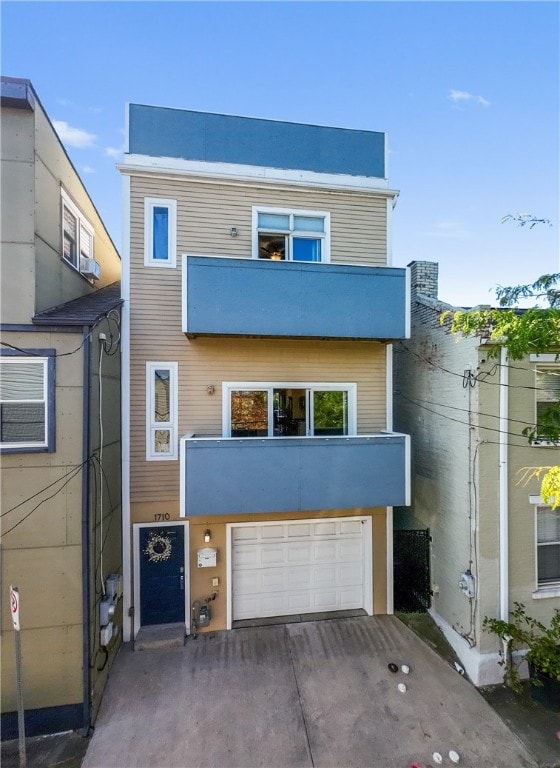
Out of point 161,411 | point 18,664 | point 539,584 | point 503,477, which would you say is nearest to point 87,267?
point 161,411

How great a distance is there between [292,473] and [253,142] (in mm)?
6831

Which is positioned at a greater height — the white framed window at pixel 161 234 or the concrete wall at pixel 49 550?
the white framed window at pixel 161 234

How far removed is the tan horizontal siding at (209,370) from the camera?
687 cm

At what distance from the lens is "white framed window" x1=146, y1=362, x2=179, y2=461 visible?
689cm

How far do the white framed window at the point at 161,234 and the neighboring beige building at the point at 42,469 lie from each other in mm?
1807

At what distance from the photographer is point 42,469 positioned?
17.1 feet

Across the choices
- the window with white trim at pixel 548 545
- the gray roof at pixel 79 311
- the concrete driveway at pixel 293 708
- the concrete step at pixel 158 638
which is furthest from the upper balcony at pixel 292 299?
the concrete driveway at pixel 293 708

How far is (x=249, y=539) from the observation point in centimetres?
729

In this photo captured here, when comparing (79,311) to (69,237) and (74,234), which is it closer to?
(69,237)

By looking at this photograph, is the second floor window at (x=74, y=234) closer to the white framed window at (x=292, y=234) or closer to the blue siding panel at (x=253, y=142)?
the blue siding panel at (x=253, y=142)

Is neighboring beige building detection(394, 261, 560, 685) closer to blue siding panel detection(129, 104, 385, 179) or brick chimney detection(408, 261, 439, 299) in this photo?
brick chimney detection(408, 261, 439, 299)

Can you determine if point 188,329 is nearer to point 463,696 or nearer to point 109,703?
point 109,703

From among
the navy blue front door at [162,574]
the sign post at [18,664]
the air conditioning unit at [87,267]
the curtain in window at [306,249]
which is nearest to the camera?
the sign post at [18,664]

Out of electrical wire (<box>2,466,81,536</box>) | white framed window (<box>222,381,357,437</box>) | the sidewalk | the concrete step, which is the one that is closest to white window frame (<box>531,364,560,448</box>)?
white framed window (<box>222,381,357,437</box>)
